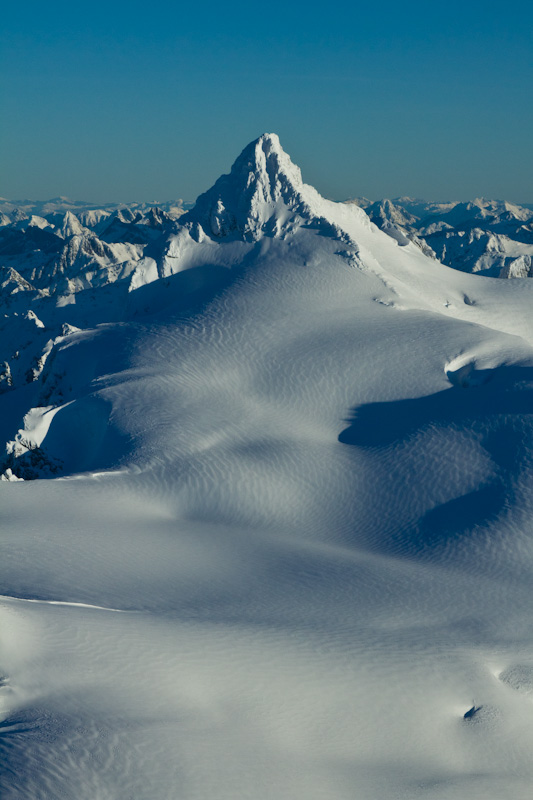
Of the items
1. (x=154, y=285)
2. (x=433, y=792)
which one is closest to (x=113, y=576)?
(x=433, y=792)

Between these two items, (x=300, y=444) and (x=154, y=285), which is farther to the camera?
(x=154, y=285)

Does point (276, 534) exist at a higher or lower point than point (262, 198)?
lower

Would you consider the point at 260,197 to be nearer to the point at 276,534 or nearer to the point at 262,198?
the point at 262,198

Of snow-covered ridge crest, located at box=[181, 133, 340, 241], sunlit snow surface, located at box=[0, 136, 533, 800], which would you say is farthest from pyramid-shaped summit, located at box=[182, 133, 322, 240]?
sunlit snow surface, located at box=[0, 136, 533, 800]

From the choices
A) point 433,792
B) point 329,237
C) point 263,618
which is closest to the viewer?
point 433,792

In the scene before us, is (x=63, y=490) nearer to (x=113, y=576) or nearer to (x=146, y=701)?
(x=113, y=576)

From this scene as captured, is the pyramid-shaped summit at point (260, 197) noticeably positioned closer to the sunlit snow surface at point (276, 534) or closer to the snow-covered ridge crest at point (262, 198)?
the snow-covered ridge crest at point (262, 198)

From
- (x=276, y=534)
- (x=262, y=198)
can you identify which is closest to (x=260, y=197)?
(x=262, y=198)
